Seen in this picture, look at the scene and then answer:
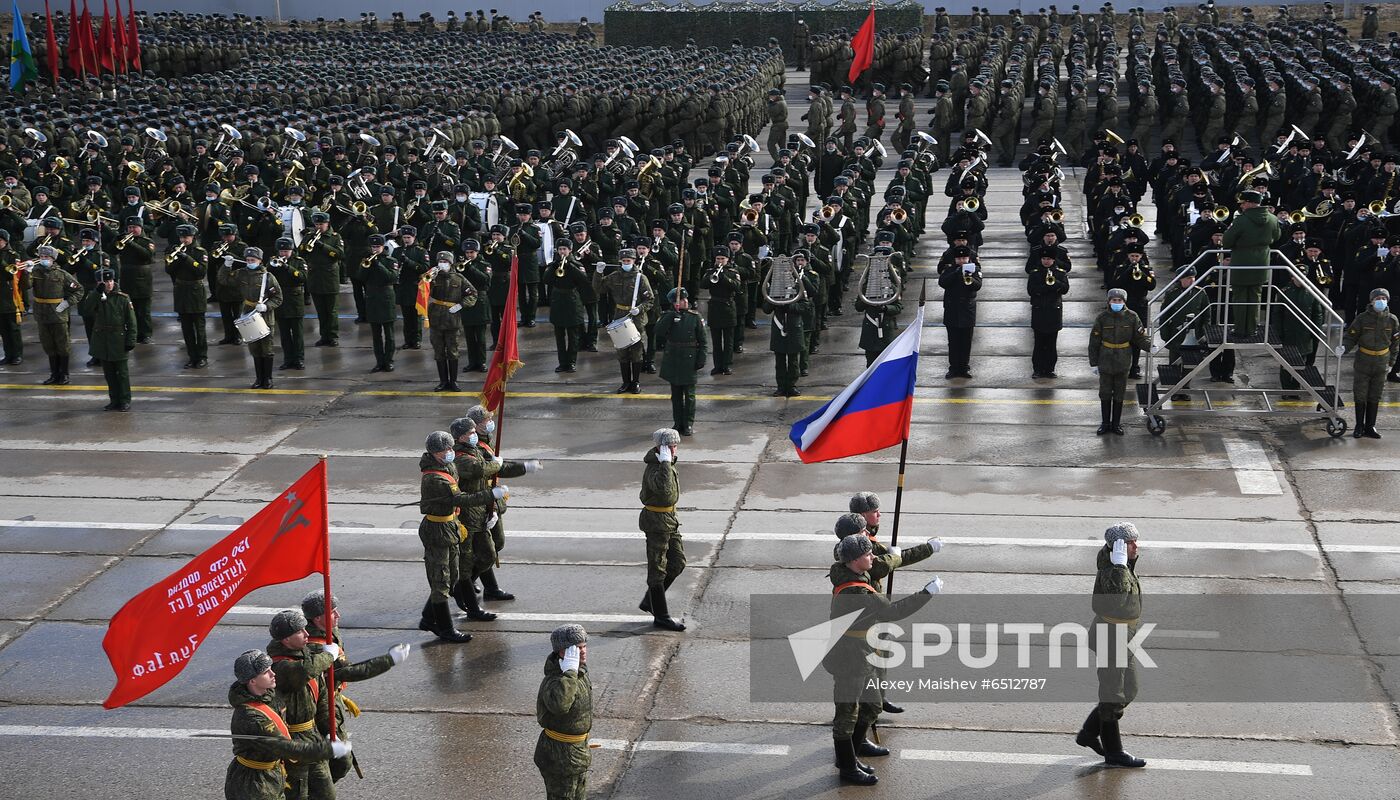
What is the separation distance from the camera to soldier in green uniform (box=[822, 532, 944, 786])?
10125mm

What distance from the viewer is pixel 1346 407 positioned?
60.9 ft


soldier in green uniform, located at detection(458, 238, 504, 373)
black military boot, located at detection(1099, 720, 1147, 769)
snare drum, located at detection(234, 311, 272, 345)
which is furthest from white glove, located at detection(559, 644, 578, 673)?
snare drum, located at detection(234, 311, 272, 345)

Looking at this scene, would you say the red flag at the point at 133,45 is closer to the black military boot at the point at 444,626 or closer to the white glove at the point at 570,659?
the black military boot at the point at 444,626

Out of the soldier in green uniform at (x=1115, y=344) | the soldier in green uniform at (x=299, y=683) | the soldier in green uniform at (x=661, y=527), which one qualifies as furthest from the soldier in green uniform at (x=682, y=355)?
the soldier in green uniform at (x=299, y=683)

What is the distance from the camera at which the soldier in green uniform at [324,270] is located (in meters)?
22.2

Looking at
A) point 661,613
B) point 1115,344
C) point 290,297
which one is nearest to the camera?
point 661,613

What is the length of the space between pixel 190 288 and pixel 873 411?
1270 centimetres

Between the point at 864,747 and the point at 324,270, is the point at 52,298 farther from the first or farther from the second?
the point at 864,747

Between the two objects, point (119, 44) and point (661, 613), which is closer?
point (661, 613)

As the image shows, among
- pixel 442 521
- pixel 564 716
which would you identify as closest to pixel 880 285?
pixel 442 521

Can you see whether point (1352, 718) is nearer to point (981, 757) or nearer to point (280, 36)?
point (981, 757)

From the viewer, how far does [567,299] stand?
20.8m

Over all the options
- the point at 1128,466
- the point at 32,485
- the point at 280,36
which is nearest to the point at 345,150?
the point at 32,485

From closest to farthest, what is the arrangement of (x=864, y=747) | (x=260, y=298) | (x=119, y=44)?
(x=864, y=747)
(x=260, y=298)
(x=119, y=44)
